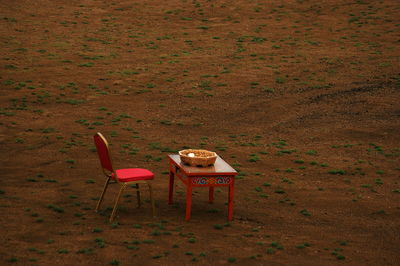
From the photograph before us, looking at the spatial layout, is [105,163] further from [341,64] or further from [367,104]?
[341,64]

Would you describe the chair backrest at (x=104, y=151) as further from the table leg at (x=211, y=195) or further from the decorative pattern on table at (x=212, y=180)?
the table leg at (x=211, y=195)

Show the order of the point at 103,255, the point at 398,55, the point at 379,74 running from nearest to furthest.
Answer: the point at 103,255
the point at 379,74
the point at 398,55

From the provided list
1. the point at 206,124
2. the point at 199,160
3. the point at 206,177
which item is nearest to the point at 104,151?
the point at 199,160

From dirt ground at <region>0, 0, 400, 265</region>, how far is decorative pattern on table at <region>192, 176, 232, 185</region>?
63 centimetres

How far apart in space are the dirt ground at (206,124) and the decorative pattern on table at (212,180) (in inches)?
24.7

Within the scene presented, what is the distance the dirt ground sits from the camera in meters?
7.48

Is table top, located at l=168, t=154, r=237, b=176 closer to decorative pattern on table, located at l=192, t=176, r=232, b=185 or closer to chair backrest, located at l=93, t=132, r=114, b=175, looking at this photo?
decorative pattern on table, located at l=192, t=176, r=232, b=185

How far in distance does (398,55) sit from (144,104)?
10085 mm

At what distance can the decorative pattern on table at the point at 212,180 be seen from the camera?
7.86 meters

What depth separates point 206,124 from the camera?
48.5 feet

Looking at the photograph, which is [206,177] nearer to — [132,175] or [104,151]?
[132,175]

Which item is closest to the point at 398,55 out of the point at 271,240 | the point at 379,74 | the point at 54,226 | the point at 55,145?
the point at 379,74

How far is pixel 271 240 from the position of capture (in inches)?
299

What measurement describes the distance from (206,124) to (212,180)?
6.91 m
